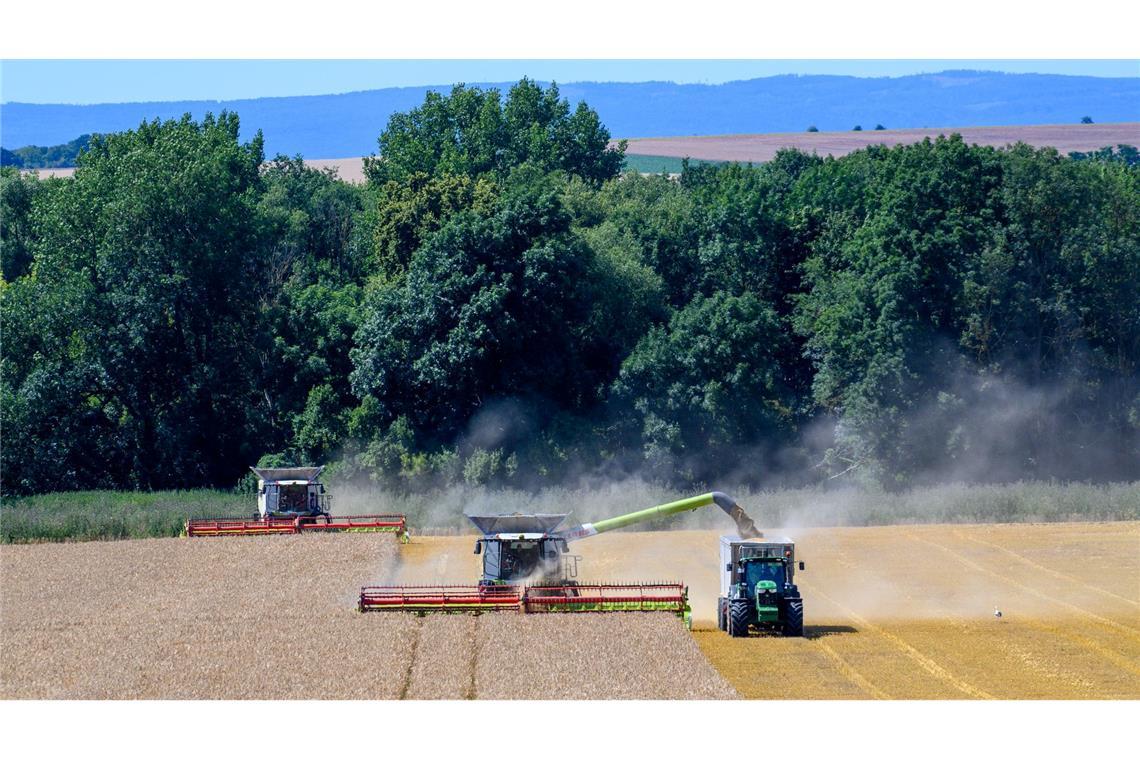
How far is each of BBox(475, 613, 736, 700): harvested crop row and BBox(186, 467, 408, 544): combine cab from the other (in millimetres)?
14154

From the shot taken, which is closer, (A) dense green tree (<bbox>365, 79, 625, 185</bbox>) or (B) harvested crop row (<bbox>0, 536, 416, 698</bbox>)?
(B) harvested crop row (<bbox>0, 536, 416, 698</bbox>)

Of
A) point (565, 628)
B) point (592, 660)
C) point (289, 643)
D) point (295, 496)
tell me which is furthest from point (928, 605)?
point (295, 496)

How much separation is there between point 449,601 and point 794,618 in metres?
8.01

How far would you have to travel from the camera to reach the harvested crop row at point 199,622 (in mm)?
28016

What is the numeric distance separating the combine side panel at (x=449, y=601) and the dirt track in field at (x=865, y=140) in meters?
60.6

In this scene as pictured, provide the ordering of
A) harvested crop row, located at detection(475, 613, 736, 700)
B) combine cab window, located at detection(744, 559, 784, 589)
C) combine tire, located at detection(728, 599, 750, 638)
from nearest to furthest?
1. harvested crop row, located at detection(475, 613, 736, 700)
2. combine tire, located at detection(728, 599, 750, 638)
3. combine cab window, located at detection(744, 559, 784, 589)

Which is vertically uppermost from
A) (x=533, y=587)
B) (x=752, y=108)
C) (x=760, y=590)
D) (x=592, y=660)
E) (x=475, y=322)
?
(x=752, y=108)

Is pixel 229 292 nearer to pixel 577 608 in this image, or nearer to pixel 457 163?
pixel 457 163

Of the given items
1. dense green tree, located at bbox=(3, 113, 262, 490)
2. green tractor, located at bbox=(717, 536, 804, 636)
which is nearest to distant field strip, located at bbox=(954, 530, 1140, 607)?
green tractor, located at bbox=(717, 536, 804, 636)

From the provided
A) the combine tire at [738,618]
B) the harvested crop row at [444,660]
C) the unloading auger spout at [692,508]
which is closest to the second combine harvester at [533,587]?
the unloading auger spout at [692,508]

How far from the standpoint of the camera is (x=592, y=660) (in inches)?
1172

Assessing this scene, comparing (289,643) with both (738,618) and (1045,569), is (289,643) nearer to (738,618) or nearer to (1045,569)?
(738,618)

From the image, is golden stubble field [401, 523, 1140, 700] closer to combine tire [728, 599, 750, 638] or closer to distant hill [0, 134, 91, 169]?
combine tire [728, 599, 750, 638]

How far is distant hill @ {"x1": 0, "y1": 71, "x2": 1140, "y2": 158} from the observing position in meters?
131
